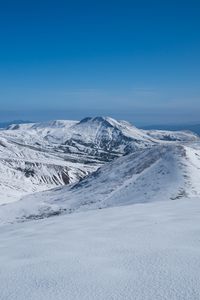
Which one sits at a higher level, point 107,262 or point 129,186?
point 107,262

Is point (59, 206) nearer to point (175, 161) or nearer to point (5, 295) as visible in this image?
point (175, 161)

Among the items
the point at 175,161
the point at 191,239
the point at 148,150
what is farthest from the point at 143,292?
the point at 148,150

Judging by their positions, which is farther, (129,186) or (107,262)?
(129,186)

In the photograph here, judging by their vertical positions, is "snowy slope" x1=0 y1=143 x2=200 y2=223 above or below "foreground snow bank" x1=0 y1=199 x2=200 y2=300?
below

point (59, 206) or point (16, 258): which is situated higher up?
point (16, 258)

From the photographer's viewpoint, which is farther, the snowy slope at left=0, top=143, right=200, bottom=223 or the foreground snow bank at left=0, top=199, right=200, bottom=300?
the snowy slope at left=0, top=143, right=200, bottom=223
